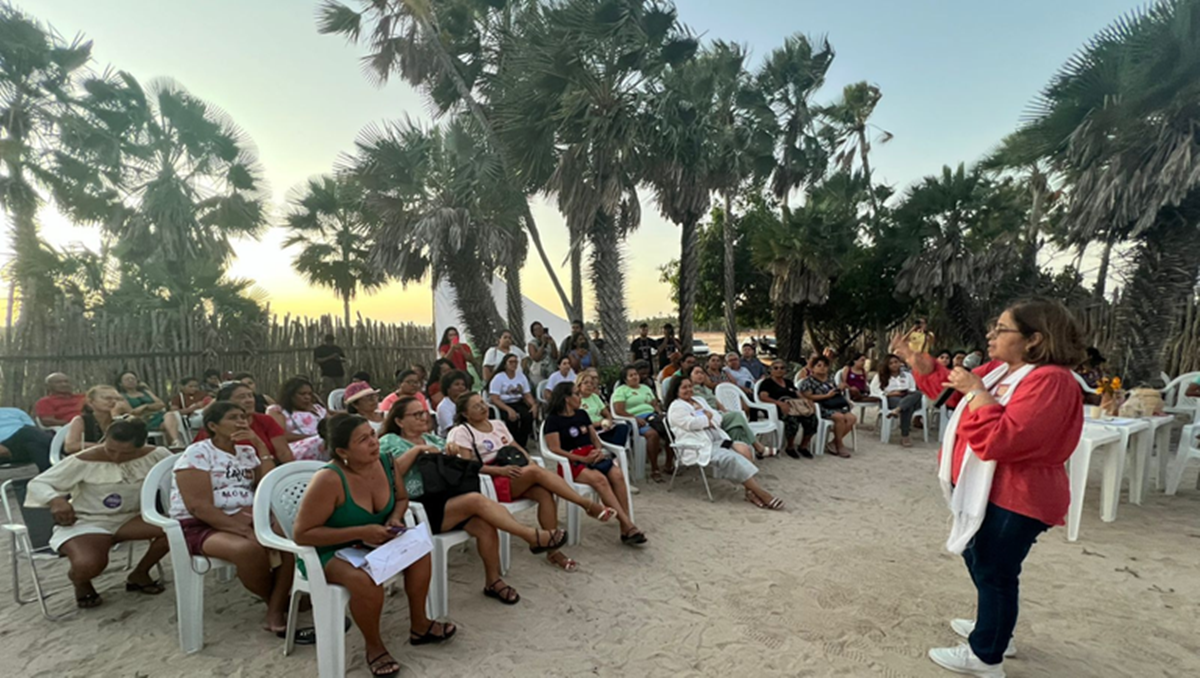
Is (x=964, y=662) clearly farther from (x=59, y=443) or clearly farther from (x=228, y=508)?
(x=59, y=443)

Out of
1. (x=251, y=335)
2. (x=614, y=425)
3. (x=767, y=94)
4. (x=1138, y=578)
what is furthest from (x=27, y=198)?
(x=1138, y=578)

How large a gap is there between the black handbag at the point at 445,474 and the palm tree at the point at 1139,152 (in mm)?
9336

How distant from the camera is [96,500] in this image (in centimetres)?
310

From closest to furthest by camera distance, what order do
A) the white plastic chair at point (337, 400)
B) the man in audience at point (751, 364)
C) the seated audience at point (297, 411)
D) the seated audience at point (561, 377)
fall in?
1. the seated audience at point (297, 411)
2. the white plastic chair at point (337, 400)
3. the seated audience at point (561, 377)
4. the man in audience at point (751, 364)

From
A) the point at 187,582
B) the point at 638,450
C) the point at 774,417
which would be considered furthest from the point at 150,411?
the point at 774,417

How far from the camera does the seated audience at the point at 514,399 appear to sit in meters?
6.50

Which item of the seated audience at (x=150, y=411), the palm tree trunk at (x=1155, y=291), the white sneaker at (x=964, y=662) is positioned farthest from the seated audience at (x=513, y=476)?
Result: the palm tree trunk at (x=1155, y=291)

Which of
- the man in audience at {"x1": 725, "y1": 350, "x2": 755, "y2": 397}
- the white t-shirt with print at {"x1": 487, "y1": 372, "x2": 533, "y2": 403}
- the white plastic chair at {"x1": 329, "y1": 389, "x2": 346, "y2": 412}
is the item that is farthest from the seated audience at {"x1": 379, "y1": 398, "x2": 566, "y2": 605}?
the man in audience at {"x1": 725, "y1": 350, "x2": 755, "y2": 397}

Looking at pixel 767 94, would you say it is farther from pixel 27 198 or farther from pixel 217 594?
pixel 27 198

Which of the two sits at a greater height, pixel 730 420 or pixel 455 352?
pixel 455 352

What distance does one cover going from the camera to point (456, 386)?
4.82m

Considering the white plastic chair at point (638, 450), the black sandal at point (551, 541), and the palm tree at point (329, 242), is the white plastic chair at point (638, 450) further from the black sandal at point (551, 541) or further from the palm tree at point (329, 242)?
the palm tree at point (329, 242)

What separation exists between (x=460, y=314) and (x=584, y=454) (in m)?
8.54

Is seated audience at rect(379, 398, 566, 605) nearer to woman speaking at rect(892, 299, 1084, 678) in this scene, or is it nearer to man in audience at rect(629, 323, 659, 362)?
woman speaking at rect(892, 299, 1084, 678)
